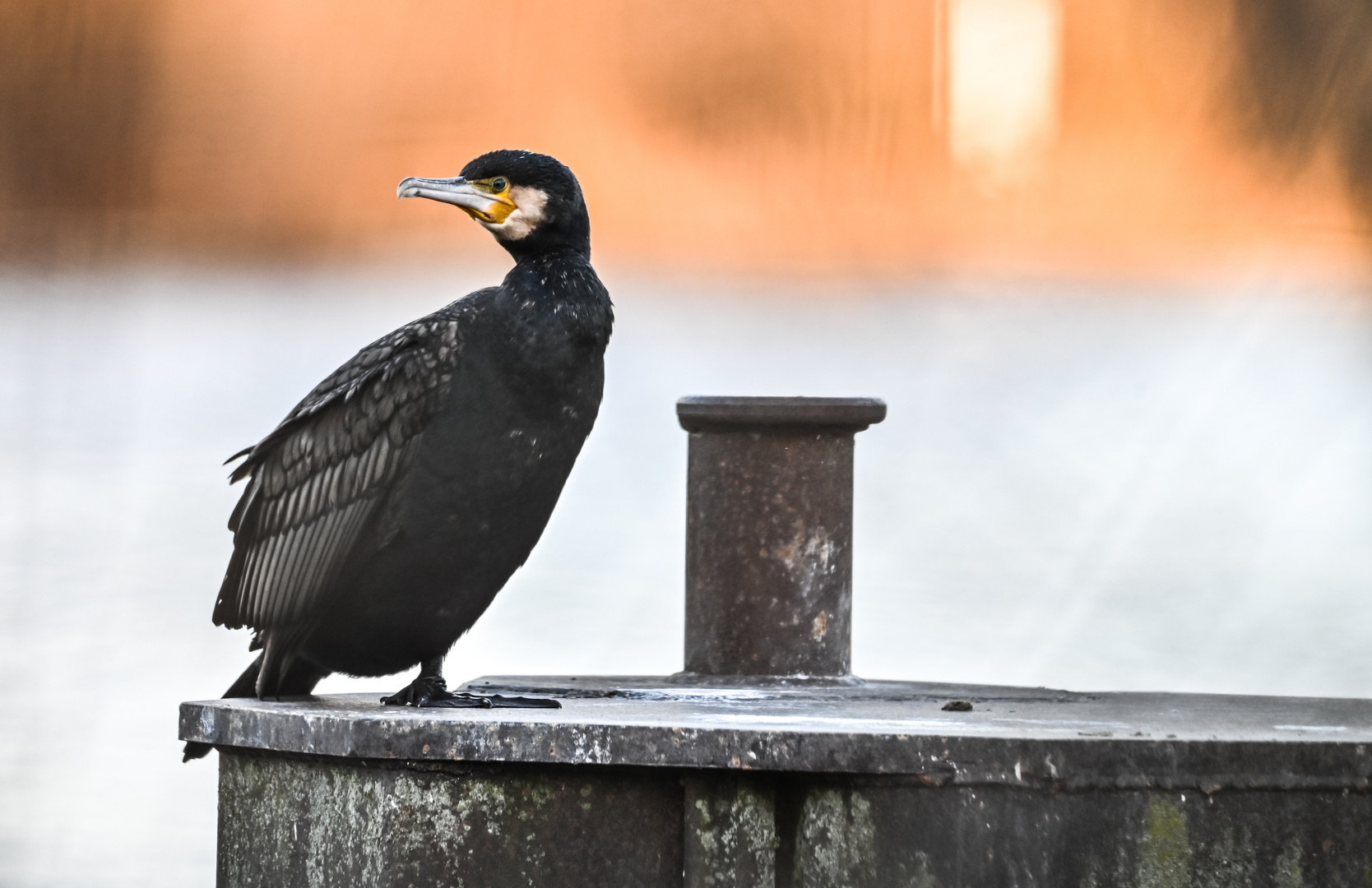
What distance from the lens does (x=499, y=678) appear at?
5.16 metres

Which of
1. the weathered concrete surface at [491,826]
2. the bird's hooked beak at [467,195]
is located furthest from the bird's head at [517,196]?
Result: the weathered concrete surface at [491,826]

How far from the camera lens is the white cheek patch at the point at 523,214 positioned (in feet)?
12.6

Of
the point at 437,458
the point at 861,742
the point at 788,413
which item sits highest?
the point at 788,413

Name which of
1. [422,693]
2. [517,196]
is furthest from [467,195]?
[422,693]

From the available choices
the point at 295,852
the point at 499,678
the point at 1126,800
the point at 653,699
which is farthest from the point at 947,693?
the point at 295,852

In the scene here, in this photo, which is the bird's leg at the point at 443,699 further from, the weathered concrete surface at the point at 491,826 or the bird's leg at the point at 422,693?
the weathered concrete surface at the point at 491,826

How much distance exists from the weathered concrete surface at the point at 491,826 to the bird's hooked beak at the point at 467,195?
1356 millimetres

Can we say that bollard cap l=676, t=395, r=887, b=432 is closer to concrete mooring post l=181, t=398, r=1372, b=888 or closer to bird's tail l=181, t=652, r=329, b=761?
bird's tail l=181, t=652, r=329, b=761

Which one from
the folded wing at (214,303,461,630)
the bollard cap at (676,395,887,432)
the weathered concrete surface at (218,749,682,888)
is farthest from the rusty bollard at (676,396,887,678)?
the weathered concrete surface at (218,749,682,888)

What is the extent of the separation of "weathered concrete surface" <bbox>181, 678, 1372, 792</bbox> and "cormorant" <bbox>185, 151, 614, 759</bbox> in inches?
13.9

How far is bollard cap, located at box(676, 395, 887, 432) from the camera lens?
16.9ft

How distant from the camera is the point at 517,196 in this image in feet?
12.6

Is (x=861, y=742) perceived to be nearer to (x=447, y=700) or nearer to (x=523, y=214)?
(x=447, y=700)

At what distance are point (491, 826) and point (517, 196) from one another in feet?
5.02
